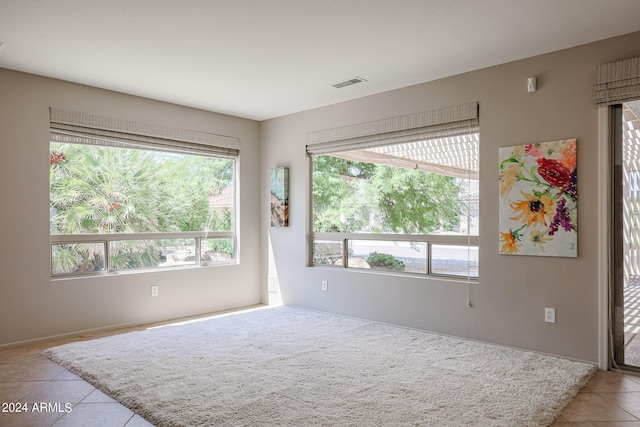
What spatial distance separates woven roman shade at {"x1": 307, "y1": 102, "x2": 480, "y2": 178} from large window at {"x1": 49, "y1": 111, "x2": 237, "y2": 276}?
155 cm

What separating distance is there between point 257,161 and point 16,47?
3.08 metres

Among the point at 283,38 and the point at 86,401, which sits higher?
the point at 283,38

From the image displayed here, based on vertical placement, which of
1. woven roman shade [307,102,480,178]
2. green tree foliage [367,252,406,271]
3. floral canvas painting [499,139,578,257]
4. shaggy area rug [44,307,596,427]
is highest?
woven roman shade [307,102,480,178]

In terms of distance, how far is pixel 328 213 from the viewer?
5508mm

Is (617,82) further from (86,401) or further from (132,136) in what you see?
(132,136)

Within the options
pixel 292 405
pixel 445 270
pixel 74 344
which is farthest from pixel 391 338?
pixel 74 344

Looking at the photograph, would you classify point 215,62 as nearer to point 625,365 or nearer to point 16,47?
point 16,47

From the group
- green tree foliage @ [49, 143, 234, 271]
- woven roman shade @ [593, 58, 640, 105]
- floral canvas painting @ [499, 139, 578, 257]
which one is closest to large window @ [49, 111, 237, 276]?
green tree foliage @ [49, 143, 234, 271]

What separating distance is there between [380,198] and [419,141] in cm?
76

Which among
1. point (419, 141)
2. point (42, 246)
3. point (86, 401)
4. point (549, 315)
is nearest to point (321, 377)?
point (86, 401)

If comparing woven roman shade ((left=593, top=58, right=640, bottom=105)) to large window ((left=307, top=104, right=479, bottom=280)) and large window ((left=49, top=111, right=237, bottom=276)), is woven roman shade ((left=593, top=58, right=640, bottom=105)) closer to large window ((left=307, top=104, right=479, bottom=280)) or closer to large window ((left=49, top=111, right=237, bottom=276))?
large window ((left=307, top=104, right=479, bottom=280))

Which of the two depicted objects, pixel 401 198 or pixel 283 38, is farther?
pixel 401 198

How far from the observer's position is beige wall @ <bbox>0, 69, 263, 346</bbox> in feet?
13.1

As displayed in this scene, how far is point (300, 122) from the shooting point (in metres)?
5.65
